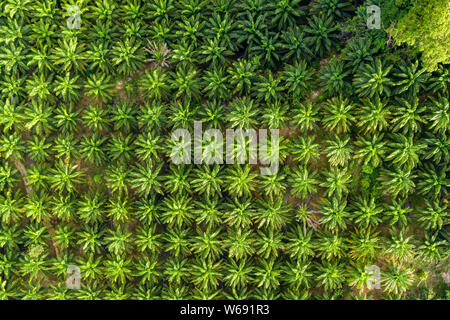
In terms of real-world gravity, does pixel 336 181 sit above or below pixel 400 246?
above

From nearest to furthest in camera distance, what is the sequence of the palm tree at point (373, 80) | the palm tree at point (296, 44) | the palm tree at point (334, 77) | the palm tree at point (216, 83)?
the palm tree at point (373, 80), the palm tree at point (334, 77), the palm tree at point (296, 44), the palm tree at point (216, 83)

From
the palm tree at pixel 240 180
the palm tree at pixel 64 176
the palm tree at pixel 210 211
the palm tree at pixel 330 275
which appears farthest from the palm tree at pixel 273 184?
the palm tree at pixel 64 176

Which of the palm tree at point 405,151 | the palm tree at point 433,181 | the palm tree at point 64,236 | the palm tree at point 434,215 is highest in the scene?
the palm tree at point 405,151

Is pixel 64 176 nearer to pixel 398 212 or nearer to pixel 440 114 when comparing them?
pixel 398 212

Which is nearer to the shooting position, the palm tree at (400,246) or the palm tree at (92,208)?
the palm tree at (400,246)

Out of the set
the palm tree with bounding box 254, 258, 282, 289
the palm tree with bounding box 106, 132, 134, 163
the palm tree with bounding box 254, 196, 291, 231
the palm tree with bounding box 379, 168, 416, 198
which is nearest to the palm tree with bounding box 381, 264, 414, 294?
the palm tree with bounding box 379, 168, 416, 198

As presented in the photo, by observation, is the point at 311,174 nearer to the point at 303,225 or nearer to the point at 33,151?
the point at 303,225

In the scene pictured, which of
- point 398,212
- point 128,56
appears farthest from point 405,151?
point 128,56

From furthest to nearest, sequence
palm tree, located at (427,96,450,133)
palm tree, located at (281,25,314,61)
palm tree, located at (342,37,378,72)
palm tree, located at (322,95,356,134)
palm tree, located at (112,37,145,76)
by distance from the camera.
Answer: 1. palm tree, located at (112,37,145,76)
2. palm tree, located at (281,25,314,61)
3. palm tree, located at (322,95,356,134)
4. palm tree, located at (342,37,378,72)
5. palm tree, located at (427,96,450,133)

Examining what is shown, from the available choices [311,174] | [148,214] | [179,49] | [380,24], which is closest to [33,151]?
[148,214]

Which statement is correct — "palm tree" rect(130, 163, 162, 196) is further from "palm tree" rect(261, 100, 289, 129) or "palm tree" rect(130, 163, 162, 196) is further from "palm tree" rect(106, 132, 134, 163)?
"palm tree" rect(261, 100, 289, 129)

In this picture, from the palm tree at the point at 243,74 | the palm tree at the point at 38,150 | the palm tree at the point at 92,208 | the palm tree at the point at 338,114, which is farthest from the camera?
the palm tree at the point at 38,150

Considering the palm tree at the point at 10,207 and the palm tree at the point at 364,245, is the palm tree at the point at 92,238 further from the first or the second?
the palm tree at the point at 364,245
